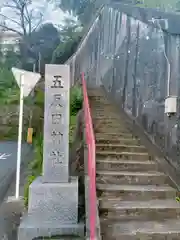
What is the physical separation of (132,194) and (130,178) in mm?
436

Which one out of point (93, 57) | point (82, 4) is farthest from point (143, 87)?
point (82, 4)

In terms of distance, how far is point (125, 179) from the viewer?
4.62 m

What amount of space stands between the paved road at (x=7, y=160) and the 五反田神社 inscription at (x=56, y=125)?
2473 mm

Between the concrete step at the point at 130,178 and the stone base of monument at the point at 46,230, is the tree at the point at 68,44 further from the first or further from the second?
the stone base of monument at the point at 46,230

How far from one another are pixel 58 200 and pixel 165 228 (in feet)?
5.26

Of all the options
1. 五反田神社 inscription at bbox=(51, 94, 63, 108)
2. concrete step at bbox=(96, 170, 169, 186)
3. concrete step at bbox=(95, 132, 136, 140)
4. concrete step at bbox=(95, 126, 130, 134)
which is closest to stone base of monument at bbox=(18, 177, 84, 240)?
concrete step at bbox=(96, 170, 169, 186)

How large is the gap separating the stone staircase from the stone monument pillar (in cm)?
53

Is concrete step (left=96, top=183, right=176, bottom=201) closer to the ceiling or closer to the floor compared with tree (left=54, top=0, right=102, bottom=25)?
closer to the floor

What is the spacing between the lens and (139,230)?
3465mm

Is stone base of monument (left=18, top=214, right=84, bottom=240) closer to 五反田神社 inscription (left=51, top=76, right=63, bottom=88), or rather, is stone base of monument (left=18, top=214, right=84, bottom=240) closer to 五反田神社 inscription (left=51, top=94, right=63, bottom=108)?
五反田神社 inscription (left=51, top=94, right=63, bottom=108)

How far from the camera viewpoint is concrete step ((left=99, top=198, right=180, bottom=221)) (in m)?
3.77

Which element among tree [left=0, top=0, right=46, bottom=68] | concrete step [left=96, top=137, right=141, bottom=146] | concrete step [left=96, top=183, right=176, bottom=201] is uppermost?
tree [left=0, top=0, right=46, bottom=68]

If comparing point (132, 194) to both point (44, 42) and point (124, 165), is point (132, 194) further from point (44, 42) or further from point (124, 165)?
point (44, 42)

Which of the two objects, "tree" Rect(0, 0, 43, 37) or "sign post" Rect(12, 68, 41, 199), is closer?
"sign post" Rect(12, 68, 41, 199)
